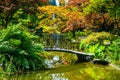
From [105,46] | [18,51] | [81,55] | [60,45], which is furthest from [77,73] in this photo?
[60,45]

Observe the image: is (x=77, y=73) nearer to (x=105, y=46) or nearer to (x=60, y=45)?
(x=105, y=46)

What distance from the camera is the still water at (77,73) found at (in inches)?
476

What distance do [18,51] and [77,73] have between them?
9.44ft

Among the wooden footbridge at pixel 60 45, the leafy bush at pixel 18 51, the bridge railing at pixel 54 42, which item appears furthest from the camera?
the bridge railing at pixel 54 42

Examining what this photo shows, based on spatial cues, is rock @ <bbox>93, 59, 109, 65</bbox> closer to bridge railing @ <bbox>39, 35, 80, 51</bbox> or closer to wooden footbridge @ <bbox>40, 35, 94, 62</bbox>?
wooden footbridge @ <bbox>40, 35, 94, 62</bbox>

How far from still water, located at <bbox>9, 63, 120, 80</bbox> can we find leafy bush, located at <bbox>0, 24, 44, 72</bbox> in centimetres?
50

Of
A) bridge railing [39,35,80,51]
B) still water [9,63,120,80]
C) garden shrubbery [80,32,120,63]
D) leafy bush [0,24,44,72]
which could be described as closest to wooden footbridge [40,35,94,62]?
bridge railing [39,35,80,51]

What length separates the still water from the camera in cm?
1208

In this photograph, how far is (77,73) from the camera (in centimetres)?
1314

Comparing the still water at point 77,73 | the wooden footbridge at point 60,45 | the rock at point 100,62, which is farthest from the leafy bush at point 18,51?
the rock at point 100,62

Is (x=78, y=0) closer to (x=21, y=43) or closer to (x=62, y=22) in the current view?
(x=62, y=22)

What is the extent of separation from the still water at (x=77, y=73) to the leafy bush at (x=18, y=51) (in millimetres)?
504

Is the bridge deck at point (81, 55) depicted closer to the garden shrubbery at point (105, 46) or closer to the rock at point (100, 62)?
the garden shrubbery at point (105, 46)

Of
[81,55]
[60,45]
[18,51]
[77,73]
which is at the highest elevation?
[18,51]
